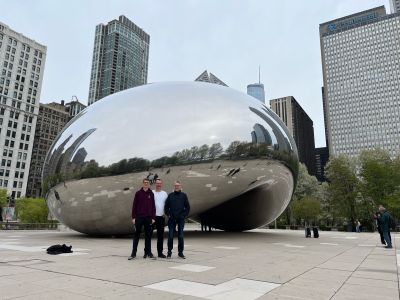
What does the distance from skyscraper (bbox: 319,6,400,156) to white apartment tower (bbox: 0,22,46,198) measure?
135156mm

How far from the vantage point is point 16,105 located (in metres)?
110

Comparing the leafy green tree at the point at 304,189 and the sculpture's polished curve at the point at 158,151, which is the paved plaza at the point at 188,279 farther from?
the leafy green tree at the point at 304,189

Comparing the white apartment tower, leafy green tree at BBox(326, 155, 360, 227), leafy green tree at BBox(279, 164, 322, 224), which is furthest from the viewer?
the white apartment tower

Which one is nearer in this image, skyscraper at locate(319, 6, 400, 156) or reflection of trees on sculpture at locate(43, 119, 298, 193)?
reflection of trees on sculpture at locate(43, 119, 298, 193)

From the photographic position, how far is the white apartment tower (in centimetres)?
10462

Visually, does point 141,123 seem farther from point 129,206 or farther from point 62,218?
point 62,218

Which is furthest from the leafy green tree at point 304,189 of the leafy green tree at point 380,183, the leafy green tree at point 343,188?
the leafy green tree at point 380,183

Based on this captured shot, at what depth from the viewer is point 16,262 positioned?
6375mm

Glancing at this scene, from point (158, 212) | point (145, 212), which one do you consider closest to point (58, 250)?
point (145, 212)

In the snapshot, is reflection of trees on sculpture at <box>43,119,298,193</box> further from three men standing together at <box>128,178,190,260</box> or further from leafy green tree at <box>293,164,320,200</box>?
leafy green tree at <box>293,164,320,200</box>

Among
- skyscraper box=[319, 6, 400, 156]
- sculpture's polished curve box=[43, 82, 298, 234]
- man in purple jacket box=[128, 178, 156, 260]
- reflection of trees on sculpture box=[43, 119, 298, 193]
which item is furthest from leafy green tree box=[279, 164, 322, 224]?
skyscraper box=[319, 6, 400, 156]

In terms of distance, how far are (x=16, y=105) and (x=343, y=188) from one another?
103m

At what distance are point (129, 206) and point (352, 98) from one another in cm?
18627

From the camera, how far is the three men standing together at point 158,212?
24.6ft
